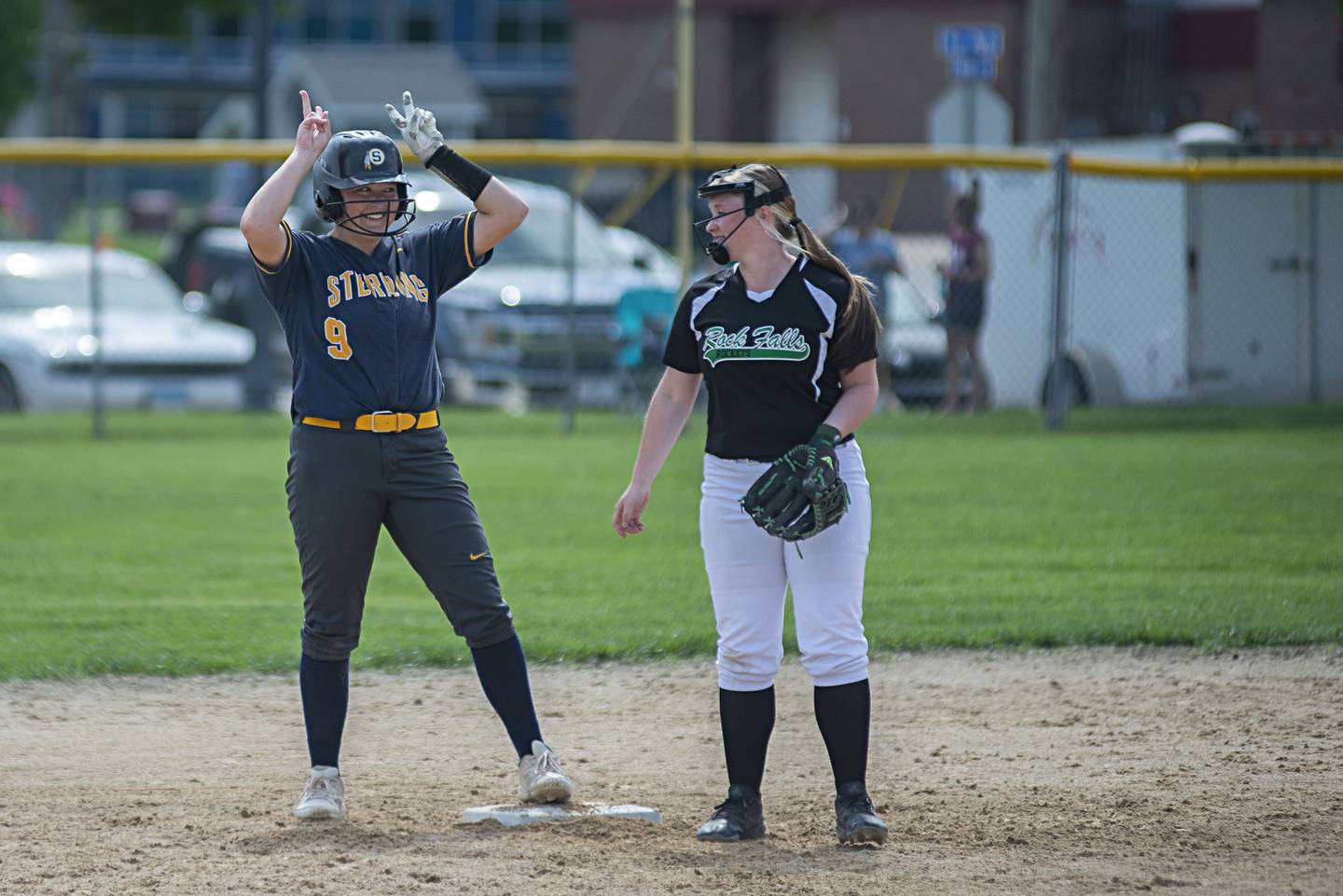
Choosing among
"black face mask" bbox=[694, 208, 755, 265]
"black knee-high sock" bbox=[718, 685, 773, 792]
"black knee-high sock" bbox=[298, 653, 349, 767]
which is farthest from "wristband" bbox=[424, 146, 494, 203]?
"black knee-high sock" bbox=[718, 685, 773, 792]

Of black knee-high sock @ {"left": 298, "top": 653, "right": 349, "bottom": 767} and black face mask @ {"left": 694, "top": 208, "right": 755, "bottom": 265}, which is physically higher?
black face mask @ {"left": 694, "top": 208, "right": 755, "bottom": 265}

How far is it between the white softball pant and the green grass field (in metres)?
2.49

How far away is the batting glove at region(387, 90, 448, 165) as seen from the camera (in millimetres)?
4848

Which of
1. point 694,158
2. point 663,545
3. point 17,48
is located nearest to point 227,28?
point 17,48

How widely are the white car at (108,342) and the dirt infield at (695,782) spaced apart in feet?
30.5

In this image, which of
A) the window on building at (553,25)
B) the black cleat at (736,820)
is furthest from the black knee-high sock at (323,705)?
the window on building at (553,25)

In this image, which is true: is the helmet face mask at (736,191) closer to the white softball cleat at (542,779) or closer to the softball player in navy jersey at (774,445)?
the softball player in navy jersey at (774,445)

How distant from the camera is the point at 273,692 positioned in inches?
260

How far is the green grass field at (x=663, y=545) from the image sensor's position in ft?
24.4

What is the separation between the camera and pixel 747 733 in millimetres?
4809

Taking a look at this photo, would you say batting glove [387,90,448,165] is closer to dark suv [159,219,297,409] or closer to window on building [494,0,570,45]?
dark suv [159,219,297,409]

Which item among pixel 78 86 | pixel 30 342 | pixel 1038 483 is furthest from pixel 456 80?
pixel 1038 483

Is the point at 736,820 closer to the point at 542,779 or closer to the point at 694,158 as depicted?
the point at 542,779

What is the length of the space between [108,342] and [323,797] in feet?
38.6
